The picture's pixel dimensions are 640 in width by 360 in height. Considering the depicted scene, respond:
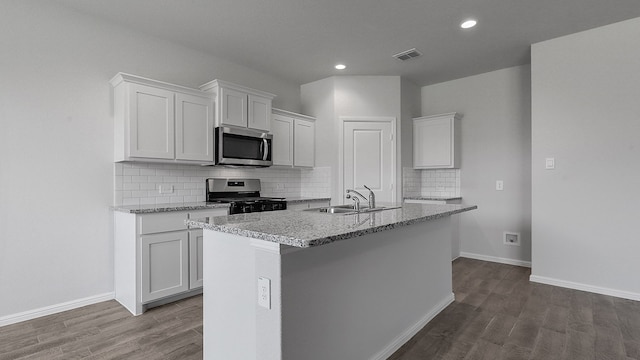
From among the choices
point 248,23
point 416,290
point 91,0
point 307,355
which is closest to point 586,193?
point 416,290

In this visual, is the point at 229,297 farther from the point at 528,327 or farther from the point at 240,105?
the point at 240,105

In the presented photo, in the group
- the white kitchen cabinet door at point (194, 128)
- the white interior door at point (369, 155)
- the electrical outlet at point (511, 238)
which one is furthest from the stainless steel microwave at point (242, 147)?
the electrical outlet at point (511, 238)

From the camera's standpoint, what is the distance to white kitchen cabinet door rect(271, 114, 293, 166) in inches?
170

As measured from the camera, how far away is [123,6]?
9.29 feet

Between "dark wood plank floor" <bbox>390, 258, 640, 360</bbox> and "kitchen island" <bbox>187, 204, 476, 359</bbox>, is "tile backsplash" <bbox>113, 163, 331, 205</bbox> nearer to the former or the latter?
"kitchen island" <bbox>187, 204, 476, 359</bbox>

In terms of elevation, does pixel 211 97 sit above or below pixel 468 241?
above

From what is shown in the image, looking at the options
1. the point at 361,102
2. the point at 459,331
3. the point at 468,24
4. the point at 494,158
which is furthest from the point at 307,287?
the point at 494,158

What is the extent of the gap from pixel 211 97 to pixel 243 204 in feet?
3.91

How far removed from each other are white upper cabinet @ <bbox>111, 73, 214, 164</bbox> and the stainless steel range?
43cm

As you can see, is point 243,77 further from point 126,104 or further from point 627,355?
point 627,355

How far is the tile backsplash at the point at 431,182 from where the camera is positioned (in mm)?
4867

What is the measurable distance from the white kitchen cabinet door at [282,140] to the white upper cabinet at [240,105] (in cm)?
28

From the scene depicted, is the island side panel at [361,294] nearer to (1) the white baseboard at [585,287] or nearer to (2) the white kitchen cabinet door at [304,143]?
(1) the white baseboard at [585,287]

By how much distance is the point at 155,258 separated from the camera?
9.26 feet
